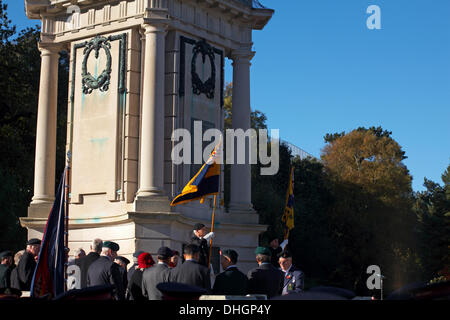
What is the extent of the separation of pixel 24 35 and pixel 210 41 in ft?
54.2

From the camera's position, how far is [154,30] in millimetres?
20531

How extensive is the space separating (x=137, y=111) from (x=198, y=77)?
2.26 metres

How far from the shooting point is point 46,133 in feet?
73.9

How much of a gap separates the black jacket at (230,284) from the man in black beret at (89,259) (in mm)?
3205

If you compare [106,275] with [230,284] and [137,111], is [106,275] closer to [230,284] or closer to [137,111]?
[230,284]

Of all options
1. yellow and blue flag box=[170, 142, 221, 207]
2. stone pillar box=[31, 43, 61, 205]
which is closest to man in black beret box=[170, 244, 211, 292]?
yellow and blue flag box=[170, 142, 221, 207]

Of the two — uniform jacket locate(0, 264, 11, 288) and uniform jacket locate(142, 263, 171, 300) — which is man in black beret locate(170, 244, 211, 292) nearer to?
uniform jacket locate(142, 263, 171, 300)

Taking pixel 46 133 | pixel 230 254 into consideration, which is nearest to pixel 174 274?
pixel 230 254

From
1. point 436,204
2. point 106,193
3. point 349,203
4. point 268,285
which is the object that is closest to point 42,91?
point 106,193

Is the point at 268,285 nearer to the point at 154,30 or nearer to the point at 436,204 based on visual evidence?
the point at 154,30

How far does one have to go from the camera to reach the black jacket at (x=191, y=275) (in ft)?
33.8

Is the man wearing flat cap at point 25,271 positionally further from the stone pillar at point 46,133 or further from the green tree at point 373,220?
the green tree at point 373,220

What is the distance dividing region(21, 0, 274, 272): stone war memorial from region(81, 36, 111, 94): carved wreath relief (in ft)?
0.10
